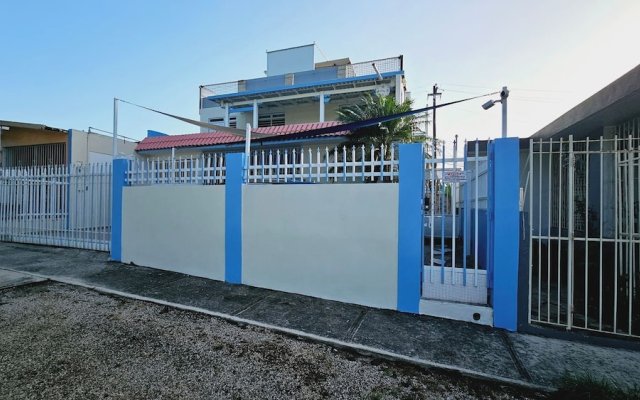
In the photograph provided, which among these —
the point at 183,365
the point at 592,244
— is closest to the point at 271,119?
the point at 592,244

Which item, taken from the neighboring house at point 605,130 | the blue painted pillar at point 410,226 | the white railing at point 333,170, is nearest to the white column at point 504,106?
the neighboring house at point 605,130

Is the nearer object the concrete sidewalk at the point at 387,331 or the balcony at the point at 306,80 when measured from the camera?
the concrete sidewalk at the point at 387,331

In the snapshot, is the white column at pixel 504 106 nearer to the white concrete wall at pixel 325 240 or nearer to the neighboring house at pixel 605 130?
the neighboring house at pixel 605 130

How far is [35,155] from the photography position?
1227 centimetres

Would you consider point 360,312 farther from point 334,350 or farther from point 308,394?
point 308,394

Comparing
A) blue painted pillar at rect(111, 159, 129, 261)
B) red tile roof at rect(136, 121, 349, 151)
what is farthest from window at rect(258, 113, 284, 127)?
blue painted pillar at rect(111, 159, 129, 261)

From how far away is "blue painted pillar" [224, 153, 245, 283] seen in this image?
17.3 ft

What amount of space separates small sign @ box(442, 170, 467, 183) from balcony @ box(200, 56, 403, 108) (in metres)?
11.4

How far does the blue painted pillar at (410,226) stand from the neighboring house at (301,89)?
444 inches

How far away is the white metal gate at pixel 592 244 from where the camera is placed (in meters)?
3.46

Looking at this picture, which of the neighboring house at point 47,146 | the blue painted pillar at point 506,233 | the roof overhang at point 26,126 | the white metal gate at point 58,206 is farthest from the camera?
the neighboring house at point 47,146

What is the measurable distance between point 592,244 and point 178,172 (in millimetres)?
7754

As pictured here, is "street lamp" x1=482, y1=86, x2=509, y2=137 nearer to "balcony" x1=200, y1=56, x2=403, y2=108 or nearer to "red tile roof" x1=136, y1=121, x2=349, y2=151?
"red tile roof" x1=136, y1=121, x2=349, y2=151

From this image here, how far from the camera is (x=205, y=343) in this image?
3.32 m
